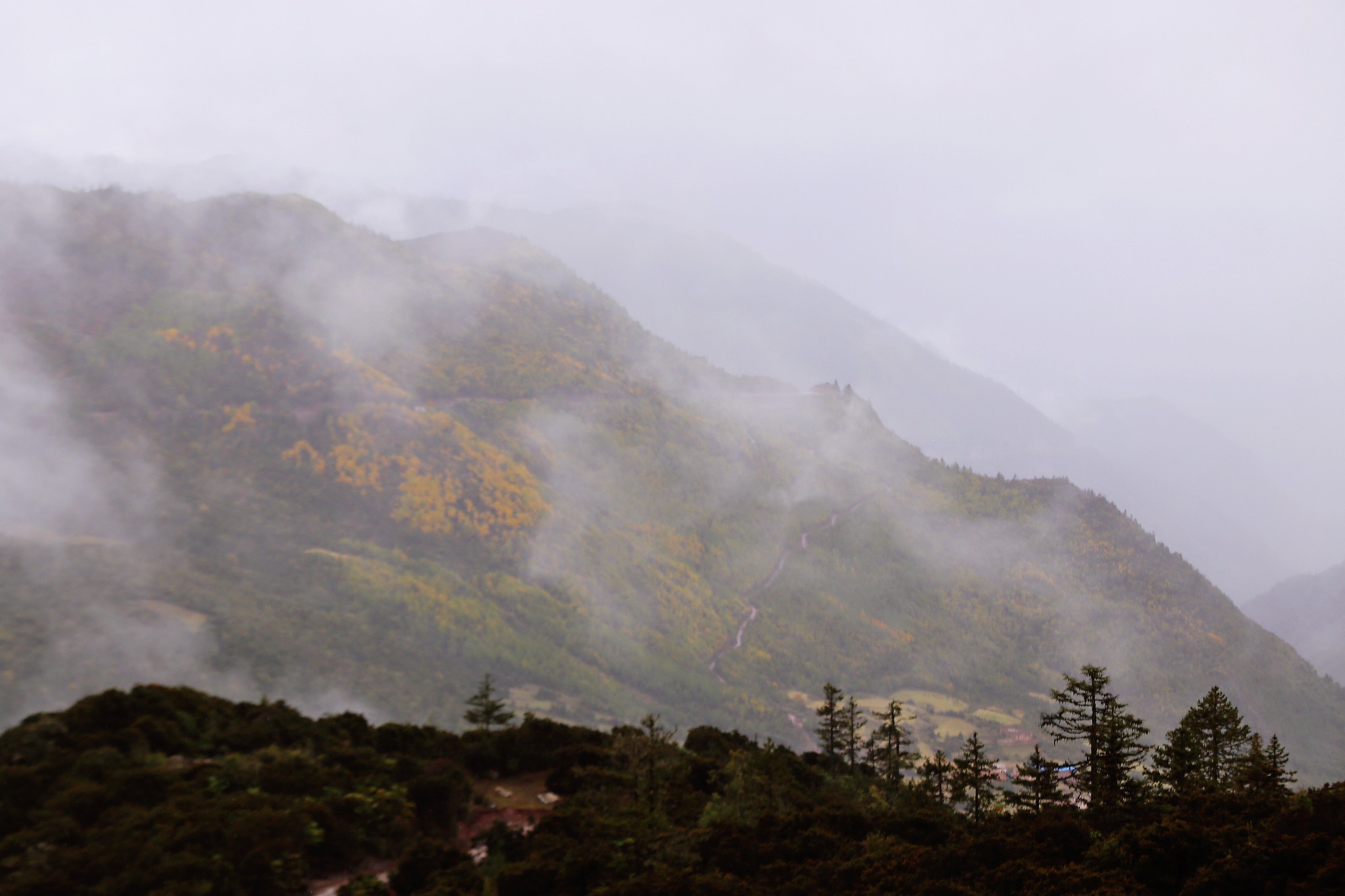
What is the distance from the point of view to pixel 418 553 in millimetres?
132375

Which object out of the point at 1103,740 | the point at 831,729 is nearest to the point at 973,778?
the point at 1103,740

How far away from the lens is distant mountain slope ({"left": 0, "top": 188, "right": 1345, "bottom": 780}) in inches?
3701

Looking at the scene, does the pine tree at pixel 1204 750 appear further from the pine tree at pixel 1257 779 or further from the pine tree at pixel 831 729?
the pine tree at pixel 831 729

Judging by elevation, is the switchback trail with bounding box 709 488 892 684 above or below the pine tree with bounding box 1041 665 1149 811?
above

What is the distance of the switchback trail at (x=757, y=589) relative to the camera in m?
141

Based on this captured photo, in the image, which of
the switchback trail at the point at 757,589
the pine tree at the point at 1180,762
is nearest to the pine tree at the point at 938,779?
the pine tree at the point at 1180,762

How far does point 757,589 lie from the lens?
545ft

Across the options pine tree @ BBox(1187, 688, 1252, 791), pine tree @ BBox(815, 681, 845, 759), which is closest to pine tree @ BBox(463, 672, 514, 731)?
pine tree @ BBox(815, 681, 845, 759)

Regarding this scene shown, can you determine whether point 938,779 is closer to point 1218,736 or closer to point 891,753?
point 891,753

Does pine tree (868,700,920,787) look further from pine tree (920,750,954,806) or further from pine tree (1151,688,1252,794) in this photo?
pine tree (1151,688,1252,794)

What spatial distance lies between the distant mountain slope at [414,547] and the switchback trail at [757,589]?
26.7 inches

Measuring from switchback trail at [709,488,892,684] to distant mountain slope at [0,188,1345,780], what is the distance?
0.68 meters

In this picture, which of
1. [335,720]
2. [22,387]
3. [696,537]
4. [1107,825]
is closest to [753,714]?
[696,537]

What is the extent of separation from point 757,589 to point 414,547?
7541cm
